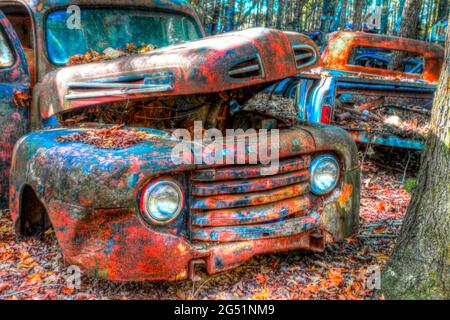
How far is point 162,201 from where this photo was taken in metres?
2.28

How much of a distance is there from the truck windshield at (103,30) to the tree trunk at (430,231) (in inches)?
89.9

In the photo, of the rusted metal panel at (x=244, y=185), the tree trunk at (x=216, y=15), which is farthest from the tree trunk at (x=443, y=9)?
the rusted metal panel at (x=244, y=185)

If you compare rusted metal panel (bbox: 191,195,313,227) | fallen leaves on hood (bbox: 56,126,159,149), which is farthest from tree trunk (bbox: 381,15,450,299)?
fallen leaves on hood (bbox: 56,126,159,149)

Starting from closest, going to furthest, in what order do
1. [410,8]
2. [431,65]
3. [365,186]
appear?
[365,186] → [431,65] → [410,8]

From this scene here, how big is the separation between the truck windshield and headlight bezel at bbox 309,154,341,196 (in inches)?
69.2

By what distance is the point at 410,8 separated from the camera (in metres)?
9.01

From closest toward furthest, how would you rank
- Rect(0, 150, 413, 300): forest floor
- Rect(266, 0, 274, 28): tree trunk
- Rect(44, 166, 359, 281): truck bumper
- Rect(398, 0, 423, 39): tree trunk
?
Rect(44, 166, 359, 281): truck bumper < Rect(0, 150, 413, 300): forest floor < Rect(398, 0, 423, 39): tree trunk < Rect(266, 0, 274, 28): tree trunk

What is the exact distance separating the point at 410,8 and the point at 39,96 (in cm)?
807

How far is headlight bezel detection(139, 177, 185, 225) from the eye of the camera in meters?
2.23

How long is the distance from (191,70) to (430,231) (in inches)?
61.3

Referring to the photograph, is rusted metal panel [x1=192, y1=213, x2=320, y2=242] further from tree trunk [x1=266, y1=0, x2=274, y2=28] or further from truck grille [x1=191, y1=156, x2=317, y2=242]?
tree trunk [x1=266, y1=0, x2=274, y2=28]

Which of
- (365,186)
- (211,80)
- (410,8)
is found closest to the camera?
(211,80)

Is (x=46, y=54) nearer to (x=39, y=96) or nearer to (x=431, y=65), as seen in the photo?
(x=39, y=96)
